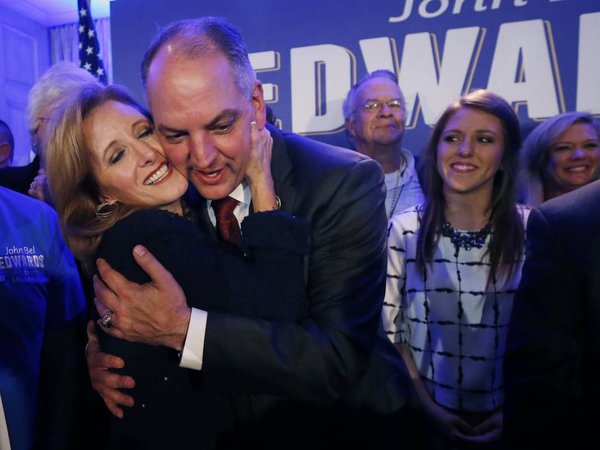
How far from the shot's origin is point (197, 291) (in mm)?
1180

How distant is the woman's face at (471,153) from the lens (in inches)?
87.4

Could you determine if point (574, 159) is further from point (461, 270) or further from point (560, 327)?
point (560, 327)

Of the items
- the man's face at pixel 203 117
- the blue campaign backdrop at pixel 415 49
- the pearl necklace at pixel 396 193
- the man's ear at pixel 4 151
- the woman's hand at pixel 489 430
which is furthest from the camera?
the man's ear at pixel 4 151

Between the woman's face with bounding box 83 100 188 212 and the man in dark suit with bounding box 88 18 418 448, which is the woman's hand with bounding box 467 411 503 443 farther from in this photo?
the woman's face with bounding box 83 100 188 212

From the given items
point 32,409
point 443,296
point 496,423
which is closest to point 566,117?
point 443,296

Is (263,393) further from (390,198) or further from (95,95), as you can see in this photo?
(390,198)

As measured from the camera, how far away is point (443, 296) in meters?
2.03

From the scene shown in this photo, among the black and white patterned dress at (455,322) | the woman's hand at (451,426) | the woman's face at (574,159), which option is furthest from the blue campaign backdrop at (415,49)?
the woman's hand at (451,426)

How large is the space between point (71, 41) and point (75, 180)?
7576mm

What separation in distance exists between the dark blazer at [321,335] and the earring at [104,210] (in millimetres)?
484

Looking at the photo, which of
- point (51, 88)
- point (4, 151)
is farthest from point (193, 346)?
point (4, 151)

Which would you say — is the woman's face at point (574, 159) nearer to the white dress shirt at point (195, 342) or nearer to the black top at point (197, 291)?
the black top at point (197, 291)

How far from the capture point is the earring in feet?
4.57

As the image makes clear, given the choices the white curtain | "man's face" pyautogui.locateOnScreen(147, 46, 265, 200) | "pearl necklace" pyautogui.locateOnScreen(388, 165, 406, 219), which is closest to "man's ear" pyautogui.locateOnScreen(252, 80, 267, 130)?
"man's face" pyautogui.locateOnScreen(147, 46, 265, 200)
